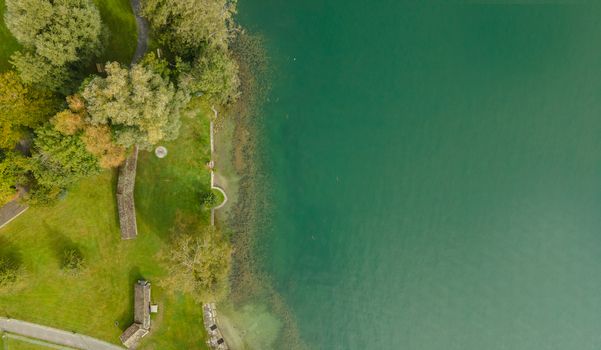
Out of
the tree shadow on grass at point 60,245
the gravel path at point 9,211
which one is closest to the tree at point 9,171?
the gravel path at point 9,211

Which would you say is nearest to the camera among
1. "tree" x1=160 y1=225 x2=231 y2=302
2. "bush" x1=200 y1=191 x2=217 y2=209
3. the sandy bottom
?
"tree" x1=160 y1=225 x2=231 y2=302

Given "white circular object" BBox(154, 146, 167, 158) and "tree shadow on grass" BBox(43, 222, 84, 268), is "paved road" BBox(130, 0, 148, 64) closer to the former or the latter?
"white circular object" BBox(154, 146, 167, 158)

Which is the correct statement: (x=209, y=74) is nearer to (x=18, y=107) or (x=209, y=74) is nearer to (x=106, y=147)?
(x=106, y=147)

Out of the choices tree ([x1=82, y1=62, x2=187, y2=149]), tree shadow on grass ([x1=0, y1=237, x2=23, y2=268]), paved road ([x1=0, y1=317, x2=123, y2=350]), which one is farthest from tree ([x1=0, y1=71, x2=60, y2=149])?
paved road ([x1=0, y1=317, x2=123, y2=350])

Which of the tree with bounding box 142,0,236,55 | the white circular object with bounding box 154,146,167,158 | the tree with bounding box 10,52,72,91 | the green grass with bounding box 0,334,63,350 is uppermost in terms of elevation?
the tree with bounding box 142,0,236,55

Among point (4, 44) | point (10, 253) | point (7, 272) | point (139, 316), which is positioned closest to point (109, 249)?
point (139, 316)

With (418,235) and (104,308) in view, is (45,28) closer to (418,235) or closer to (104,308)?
(104,308)

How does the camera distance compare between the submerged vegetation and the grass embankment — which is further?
the grass embankment
